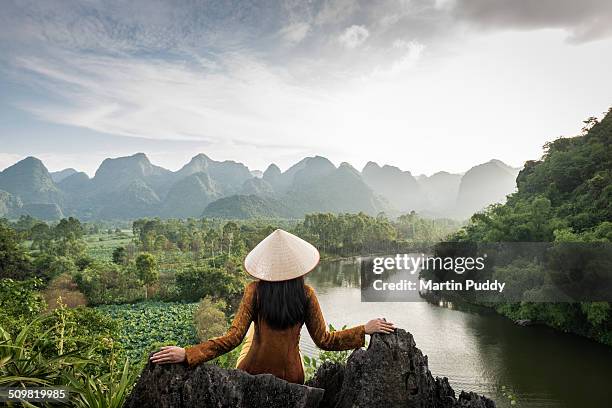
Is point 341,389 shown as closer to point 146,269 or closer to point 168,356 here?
point 168,356

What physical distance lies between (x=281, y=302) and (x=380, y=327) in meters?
0.32

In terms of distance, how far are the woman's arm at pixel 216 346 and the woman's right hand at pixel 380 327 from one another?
389mm

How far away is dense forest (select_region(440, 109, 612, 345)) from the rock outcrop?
11.4 m

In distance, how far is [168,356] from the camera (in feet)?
3.63

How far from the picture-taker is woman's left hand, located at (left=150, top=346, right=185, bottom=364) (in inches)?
43.3

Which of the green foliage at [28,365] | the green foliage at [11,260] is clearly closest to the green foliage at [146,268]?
the green foliage at [11,260]

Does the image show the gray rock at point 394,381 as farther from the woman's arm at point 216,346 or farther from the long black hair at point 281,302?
the woman's arm at point 216,346

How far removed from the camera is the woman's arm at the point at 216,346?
1109 millimetres

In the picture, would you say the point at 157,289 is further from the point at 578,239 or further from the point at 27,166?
the point at 27,166

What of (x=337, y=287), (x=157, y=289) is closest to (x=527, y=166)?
(x=337, y=287)

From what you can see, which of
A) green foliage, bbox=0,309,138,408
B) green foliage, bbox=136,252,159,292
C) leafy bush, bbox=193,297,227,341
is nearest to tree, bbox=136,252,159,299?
green foliage, bbox=136,252,159,292

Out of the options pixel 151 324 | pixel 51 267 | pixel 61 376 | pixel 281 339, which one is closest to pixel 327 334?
pixel 281 339

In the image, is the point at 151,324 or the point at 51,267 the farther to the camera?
the point at 51,267

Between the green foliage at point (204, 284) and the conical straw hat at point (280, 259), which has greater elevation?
the conical straw hat at point (280, 259)
